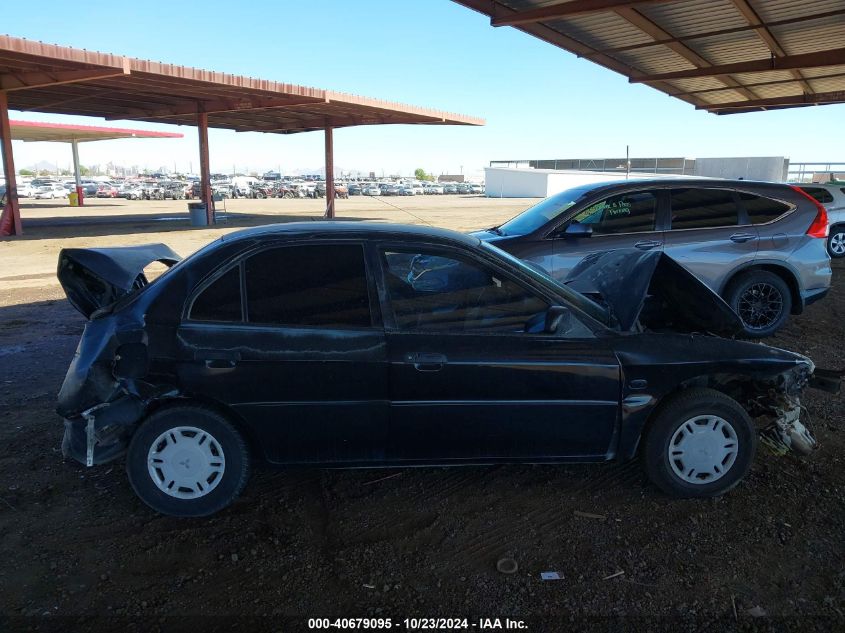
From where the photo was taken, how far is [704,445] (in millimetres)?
3494

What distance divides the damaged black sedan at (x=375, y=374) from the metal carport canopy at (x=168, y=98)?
50.2 ft

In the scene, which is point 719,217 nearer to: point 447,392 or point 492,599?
point 447,392

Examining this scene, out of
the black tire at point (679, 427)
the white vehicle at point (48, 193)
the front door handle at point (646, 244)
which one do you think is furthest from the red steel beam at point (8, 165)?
the white vehicle at point (48, 193)

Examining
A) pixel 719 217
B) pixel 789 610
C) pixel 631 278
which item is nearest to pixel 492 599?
pixel 789 610

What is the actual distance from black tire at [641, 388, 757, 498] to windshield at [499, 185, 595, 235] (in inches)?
132

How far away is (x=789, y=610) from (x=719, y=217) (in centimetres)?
501

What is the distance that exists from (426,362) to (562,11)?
28.8 ft

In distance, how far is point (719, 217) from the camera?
676 centimetres

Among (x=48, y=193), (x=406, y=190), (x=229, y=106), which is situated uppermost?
(x=229, y=106)

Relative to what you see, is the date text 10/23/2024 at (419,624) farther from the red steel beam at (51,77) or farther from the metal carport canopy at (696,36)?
the red steel beam at (51,77)

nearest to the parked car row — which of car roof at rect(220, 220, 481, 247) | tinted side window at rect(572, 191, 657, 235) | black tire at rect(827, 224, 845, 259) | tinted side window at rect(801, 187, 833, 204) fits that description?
black tire at rect(827, 224, 845, 259)

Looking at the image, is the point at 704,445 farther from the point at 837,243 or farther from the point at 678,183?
the point at 837,243

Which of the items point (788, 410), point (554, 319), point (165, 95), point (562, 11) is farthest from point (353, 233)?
point (165, 95)

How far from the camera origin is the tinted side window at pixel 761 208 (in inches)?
267
